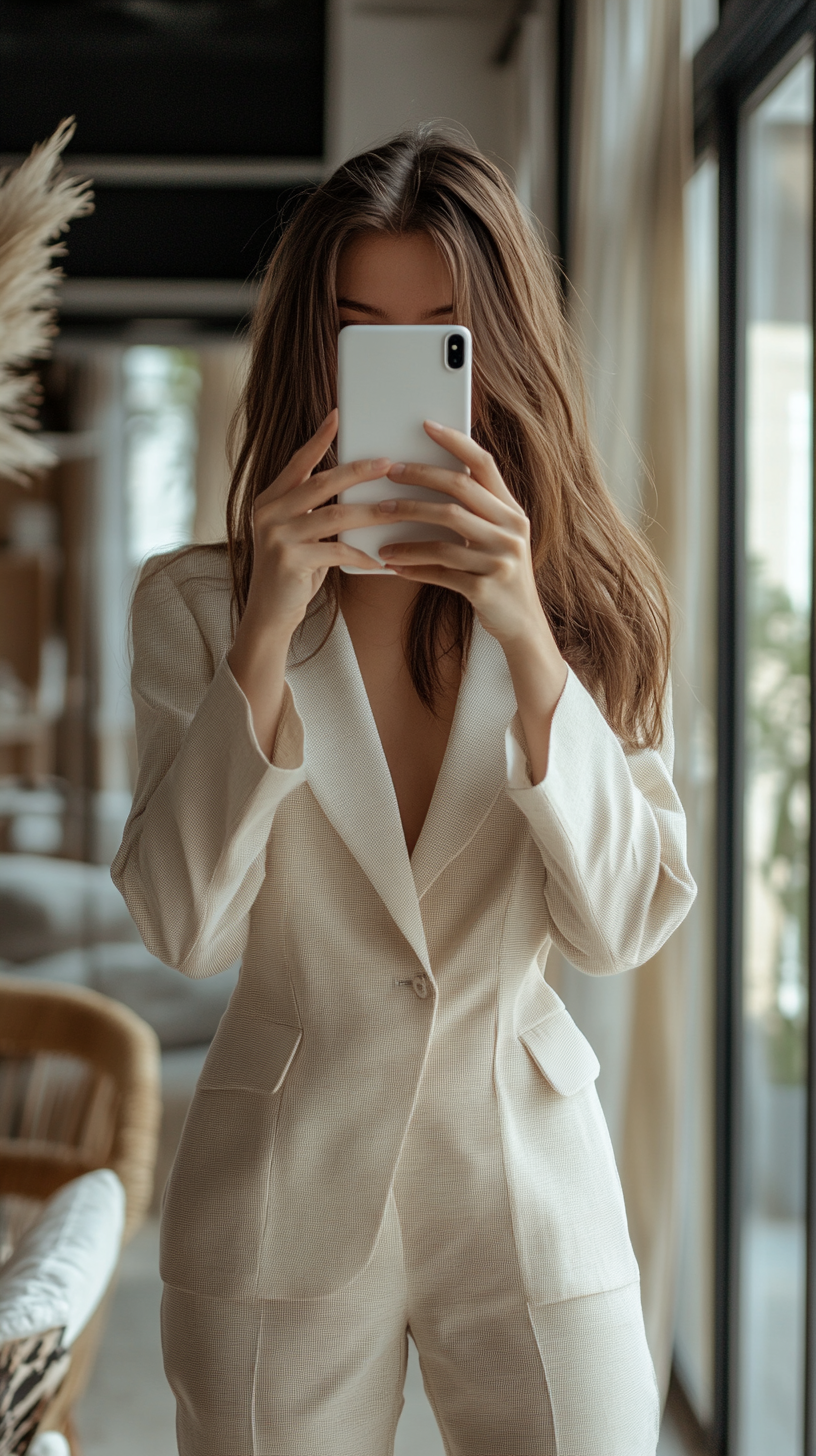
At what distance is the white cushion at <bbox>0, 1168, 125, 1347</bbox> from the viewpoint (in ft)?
3.73

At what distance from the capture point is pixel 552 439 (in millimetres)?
936

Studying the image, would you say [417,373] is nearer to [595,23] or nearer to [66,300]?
[595,23]

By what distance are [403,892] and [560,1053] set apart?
0.64 ft

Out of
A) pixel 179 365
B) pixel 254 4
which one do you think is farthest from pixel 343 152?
pixel 179 365

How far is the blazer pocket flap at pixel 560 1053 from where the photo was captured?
906 mm

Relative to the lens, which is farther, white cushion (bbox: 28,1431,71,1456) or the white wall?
the white wall

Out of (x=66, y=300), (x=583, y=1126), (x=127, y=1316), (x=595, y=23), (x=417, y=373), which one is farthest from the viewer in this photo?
(x=66, y=300)

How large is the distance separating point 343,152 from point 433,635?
2.28 m

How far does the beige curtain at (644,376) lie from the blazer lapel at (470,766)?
3.33 ft

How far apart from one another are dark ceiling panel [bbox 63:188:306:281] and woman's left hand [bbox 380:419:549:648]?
8.01 ft

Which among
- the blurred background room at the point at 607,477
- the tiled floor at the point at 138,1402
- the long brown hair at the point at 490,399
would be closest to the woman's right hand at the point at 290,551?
the long brown hair at the point at 490,399

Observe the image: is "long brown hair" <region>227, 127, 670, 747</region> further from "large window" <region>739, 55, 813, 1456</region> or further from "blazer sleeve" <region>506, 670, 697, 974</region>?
"large window" <region>739, 55, 813, 1456</region>

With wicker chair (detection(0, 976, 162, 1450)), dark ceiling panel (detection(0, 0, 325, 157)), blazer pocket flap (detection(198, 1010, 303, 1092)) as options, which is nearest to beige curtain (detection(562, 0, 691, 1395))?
wicker chair (detection(0, 976, 162, 1450))

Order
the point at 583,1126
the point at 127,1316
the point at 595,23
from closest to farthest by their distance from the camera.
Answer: the point at 583,1126 < the point at 595,23 < the point at 127,1316
